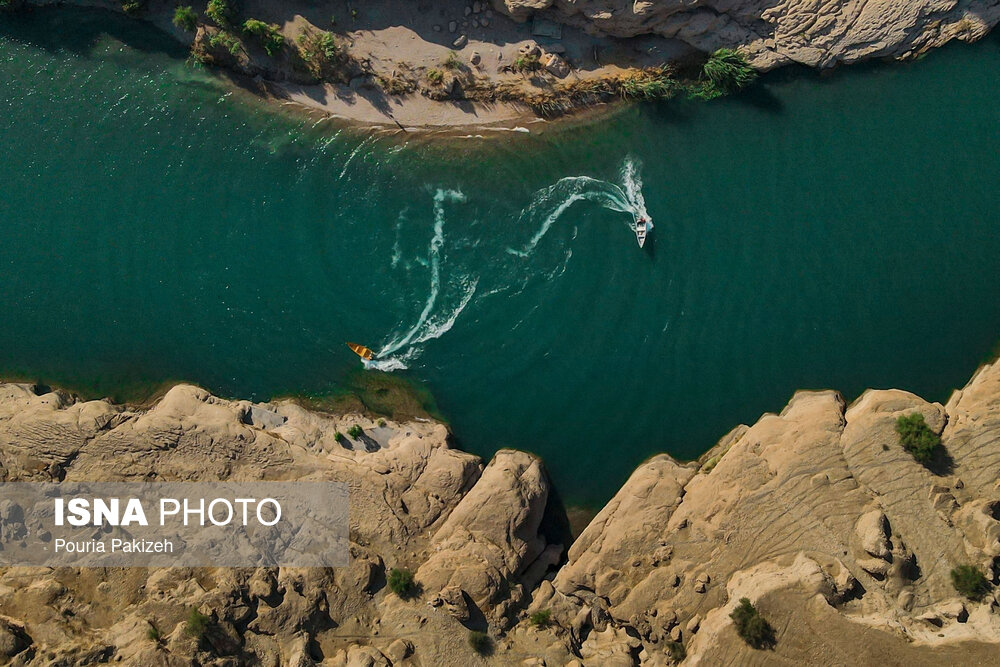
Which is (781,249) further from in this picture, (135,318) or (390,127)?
(135,318)

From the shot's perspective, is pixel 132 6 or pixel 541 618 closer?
pixel 541 618

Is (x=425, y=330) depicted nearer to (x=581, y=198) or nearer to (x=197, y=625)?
(x=581, y=198)

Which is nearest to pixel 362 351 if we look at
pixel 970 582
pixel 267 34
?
pixel 267 34

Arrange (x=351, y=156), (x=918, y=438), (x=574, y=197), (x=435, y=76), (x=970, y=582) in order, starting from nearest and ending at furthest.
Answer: (x=970, y=582)
(x=918, y=438)
(x=435, y=76)
(x=574, y=197)
(x=351, y=156)

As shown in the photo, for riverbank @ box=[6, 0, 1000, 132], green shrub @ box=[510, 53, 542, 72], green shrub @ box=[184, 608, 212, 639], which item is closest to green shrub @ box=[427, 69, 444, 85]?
→ riverbank @ box=[6, 0, 1000, 132]

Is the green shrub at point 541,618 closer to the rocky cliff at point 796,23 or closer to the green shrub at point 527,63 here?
the green shrub at point 527,63

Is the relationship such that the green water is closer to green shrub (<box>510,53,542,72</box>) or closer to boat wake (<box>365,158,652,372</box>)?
boat wake (<box>365,158,652,372</box>)

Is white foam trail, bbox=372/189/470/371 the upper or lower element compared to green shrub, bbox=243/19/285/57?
lower
